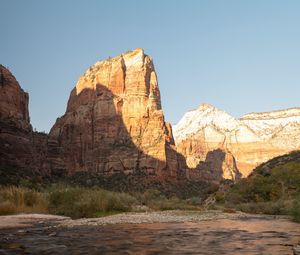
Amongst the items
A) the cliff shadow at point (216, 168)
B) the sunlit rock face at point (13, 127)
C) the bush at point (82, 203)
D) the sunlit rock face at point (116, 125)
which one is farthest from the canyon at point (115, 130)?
the bush at point (82, 203)

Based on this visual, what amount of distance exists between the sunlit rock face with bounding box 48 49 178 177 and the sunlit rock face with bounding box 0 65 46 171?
23.3 m

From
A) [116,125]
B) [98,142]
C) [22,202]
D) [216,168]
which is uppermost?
[116,125]

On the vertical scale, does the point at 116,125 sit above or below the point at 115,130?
above

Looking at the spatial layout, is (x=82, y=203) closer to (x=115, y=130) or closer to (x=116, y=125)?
(x=115, y=130)

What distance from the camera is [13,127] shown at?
7981cm

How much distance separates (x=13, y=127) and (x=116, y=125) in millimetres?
43541

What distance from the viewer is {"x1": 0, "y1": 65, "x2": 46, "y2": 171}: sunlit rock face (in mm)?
74331

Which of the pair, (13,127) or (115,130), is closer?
(13,127)

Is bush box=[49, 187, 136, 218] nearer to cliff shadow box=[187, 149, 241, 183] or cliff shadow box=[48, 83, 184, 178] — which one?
cliff shadow box=[48, 83, 184, 178]

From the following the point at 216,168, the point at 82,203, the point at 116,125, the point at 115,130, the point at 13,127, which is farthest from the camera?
the point at 216,168

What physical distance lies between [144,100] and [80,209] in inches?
3894

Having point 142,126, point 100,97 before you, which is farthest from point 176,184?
point 100,97

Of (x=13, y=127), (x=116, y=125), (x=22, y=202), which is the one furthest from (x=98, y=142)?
(x=22, y=202)

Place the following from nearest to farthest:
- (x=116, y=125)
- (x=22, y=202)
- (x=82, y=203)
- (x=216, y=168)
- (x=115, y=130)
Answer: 1. (x=22, y=202)
2. (x=82, y=203)
3. (x=115, y=130)
4. (x=116, y=125)
5. (x=216, y=168)
